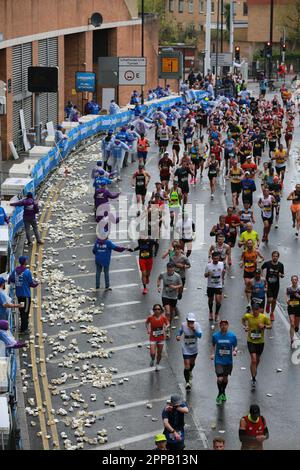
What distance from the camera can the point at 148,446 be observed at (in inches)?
687

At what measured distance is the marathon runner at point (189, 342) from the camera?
64.4 ft

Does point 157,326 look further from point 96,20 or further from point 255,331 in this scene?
point 96,20

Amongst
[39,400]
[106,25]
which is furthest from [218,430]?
[106,25]

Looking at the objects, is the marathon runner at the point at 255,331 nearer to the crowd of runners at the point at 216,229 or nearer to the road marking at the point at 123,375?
the crowd of runners at the point at 216,229

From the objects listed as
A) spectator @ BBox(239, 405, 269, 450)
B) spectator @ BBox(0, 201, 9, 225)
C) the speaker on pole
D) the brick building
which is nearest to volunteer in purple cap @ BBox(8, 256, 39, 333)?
spectator @ BBox(0, 201, 9, 225)

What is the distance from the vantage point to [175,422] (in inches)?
654

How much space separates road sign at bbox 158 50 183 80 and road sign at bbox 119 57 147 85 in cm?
1090

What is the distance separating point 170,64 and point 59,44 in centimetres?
1496

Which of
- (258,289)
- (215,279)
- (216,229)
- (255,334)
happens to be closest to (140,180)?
(216,229)

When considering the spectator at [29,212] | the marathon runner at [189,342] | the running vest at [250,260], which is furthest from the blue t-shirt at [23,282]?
the spectator at [29,212]

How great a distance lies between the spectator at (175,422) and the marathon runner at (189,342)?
310cm

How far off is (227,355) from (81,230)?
12.2 m

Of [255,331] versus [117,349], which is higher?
[255,331]

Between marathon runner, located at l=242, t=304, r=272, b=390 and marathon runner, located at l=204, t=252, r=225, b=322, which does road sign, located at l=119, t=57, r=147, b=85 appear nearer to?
marathon runner, located at l=204, t=252, r=225, b=322
